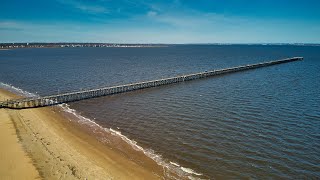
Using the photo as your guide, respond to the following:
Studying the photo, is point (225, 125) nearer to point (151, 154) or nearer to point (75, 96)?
point (151, 154)

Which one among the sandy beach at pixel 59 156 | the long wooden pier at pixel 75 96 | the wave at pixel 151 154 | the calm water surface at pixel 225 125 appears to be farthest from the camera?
the long wooden pier at pixel 75 96

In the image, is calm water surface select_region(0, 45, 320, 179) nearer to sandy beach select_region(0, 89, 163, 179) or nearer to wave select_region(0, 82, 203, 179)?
wave select_region(0, 82, 203, 179)

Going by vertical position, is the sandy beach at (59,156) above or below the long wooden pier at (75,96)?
below

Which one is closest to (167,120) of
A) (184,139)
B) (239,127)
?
(184,139)

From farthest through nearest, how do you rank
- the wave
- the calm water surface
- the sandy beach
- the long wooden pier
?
the long wooden pier
the calm water surface
the wave
the sandy beach

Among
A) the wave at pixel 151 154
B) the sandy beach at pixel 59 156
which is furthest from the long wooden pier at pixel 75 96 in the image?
the sandy beach at pixel 59 156

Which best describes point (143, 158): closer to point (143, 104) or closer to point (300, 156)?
point (300, 156)

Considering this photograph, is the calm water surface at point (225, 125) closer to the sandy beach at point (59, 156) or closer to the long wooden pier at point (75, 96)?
the long wooden pier at point (75, 96)

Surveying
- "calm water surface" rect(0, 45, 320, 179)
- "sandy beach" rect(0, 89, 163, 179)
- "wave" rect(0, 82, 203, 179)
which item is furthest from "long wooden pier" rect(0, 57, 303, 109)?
"sandy beach" rect(0, 89, 163, 179)

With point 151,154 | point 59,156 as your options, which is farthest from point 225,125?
point 59,156
